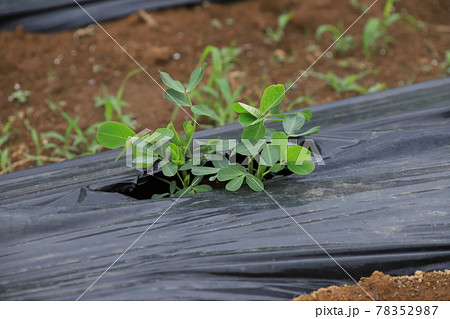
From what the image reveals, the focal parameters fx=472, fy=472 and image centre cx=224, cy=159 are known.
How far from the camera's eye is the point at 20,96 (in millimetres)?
2633

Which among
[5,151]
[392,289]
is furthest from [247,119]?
[5,151]

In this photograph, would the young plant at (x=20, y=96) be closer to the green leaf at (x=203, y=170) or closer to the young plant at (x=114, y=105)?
the young plant at (x=114, y=105)

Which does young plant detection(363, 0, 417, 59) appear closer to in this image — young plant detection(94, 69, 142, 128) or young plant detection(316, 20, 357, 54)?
young plant detection(316, 20, 357, 54)

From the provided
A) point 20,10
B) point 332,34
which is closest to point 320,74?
point 332,34

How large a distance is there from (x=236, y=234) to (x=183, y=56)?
1.93m

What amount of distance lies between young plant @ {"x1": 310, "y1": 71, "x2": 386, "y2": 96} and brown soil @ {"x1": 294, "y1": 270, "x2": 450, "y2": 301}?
5.41ft

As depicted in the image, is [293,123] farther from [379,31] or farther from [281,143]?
[379,31]

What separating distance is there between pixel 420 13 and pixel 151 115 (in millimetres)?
2097

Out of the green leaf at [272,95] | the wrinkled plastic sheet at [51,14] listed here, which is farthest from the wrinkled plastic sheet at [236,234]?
the wrinkled plastic sheet at [51,14]

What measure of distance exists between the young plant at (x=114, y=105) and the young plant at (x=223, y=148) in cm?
110

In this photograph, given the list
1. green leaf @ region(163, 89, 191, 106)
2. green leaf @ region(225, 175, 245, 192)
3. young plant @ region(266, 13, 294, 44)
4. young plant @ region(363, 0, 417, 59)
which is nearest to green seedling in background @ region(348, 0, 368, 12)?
young plant @ region(363, 0, 417, 59)

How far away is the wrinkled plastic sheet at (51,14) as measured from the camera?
3.00m

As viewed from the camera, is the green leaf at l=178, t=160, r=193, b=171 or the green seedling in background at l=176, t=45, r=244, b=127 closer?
the green leaf at l=178, t=160, r=193, b=171

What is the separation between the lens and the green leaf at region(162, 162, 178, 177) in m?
1.33
